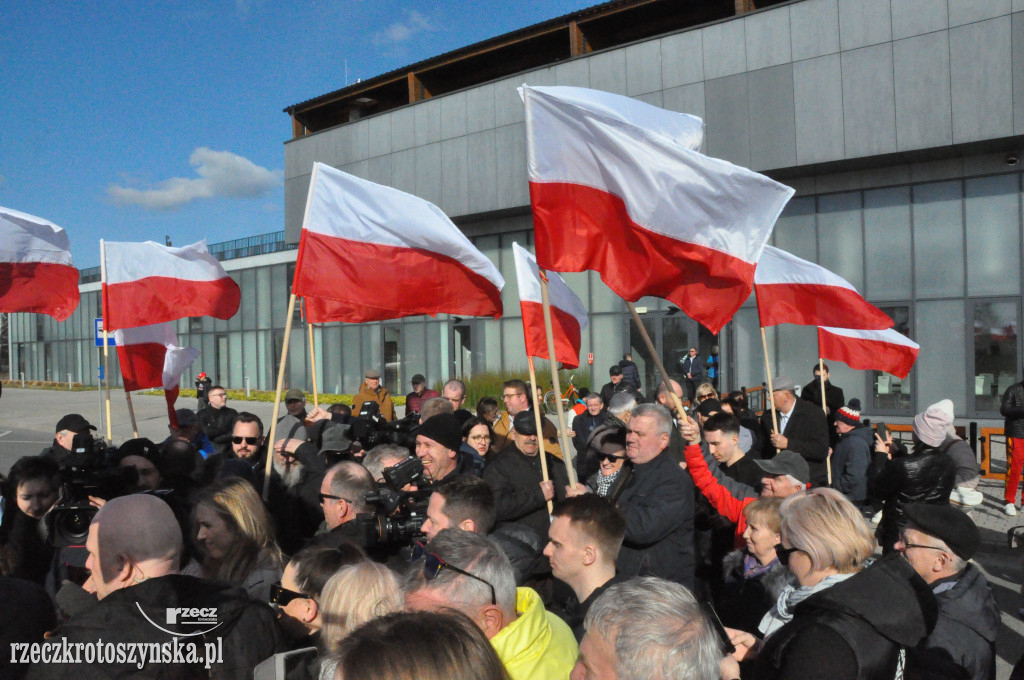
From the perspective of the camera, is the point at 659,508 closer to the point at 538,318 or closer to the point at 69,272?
the point at 538,318

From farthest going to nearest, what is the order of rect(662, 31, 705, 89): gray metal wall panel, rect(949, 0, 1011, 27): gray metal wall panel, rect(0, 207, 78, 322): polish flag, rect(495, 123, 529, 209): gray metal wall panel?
rect(495, 123, 529, 209): gray metal wall panel, rect(662, 31, 705, 89): gray metal wall panel, rect(949, 0, 1011, 27): gray metal wall panel, rect(0, 207, 78, 322): polish flag

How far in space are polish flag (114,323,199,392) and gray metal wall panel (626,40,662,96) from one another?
17171mm

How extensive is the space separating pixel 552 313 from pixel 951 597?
516cm

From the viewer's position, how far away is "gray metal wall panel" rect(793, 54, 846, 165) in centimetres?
2034

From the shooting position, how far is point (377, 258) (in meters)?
6.85

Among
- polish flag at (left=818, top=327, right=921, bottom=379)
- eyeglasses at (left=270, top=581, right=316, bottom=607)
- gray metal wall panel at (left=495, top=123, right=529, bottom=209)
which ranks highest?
gray metal wall panel at (left=495, top=123, right=529, bottom=209)

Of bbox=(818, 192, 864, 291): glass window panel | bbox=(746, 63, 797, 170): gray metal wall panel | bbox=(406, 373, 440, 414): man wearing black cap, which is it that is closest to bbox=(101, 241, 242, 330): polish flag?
bbox=(406, 373, 440, 414): man wearing black cap

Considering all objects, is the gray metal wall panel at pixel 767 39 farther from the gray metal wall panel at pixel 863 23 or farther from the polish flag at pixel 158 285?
the polish flag at pixel 158 285

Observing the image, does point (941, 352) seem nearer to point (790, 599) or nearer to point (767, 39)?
point (767, 39)

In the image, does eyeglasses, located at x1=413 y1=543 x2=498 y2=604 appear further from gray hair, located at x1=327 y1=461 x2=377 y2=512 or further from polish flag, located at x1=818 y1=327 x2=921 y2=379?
polish flag, located at x1=818 y1=327 x2=921 y2=379

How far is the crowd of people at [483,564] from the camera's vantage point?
2301 mm

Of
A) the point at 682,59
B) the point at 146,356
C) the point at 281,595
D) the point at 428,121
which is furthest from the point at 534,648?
the point at 428,121

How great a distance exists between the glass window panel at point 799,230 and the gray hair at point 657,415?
1797cm

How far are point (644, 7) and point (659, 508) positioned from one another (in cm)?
2288
